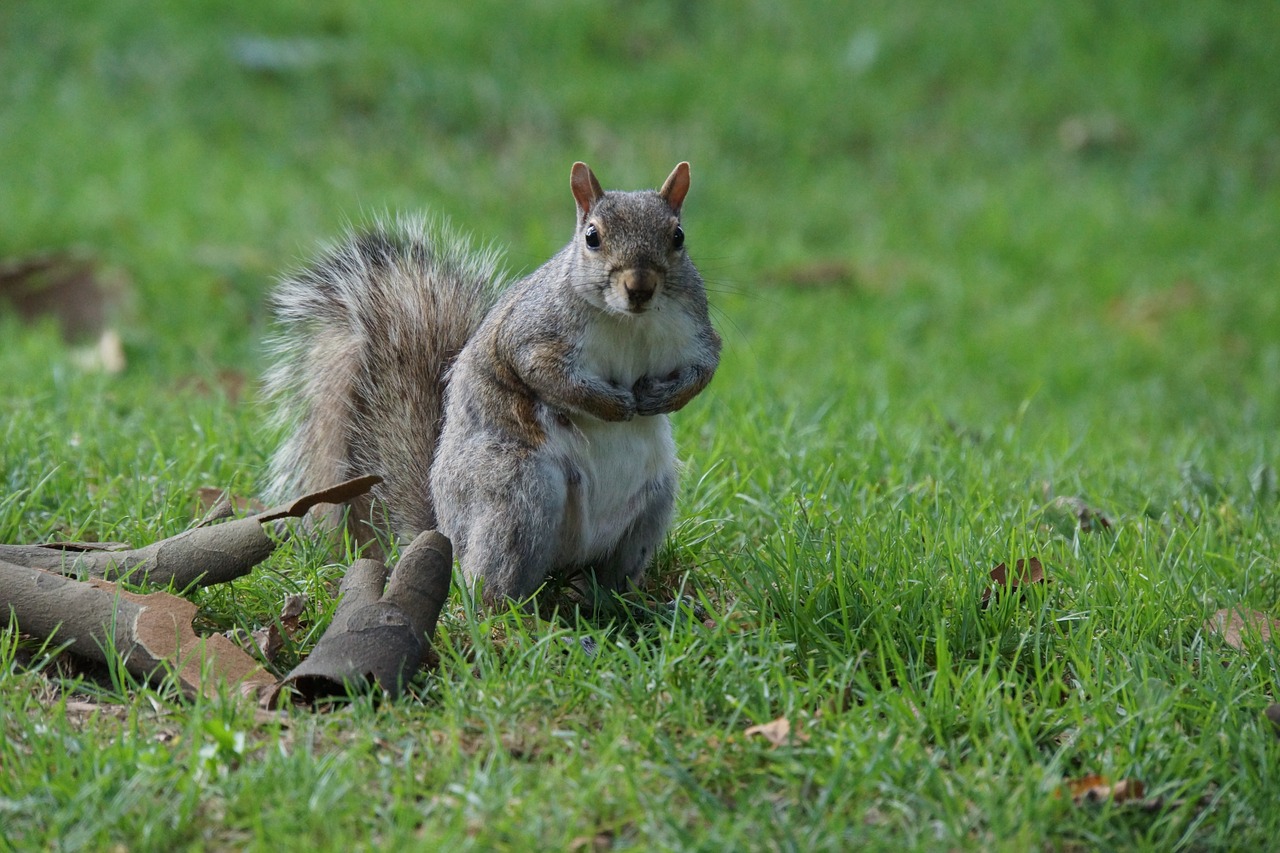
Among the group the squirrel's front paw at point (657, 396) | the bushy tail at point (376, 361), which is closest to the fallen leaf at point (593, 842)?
the squirrel's front paw at point (657, 396)

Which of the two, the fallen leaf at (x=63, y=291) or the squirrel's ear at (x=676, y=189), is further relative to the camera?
the fallen leaf at (x=63, y=291)

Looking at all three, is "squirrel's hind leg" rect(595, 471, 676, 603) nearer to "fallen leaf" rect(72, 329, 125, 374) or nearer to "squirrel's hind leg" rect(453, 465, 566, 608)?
"squirrel's hind leg" rect(453, 465, 566, 608)

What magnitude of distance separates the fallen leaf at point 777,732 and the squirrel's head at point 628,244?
2.43ft

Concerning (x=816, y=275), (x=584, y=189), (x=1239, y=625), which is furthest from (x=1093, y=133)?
(x=584, y=189)

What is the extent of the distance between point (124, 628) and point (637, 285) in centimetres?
102

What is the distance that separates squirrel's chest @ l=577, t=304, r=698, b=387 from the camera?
247 centimetres

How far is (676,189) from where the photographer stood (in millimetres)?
2607

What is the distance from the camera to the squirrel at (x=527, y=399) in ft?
7.98

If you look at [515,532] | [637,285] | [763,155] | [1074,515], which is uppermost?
[763,155]

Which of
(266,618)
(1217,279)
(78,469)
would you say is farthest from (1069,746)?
(1217,279)

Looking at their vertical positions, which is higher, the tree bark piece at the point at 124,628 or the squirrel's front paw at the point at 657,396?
the squirrel's front paw at the point at 657,396

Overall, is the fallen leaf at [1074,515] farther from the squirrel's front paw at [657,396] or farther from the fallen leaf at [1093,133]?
the fallen leaf at [1093,133]

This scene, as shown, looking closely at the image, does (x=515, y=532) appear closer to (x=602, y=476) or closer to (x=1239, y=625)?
(x=602, y=476)

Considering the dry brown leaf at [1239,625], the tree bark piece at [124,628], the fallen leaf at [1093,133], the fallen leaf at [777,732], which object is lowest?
the dry brown leaf at [1239,625]
